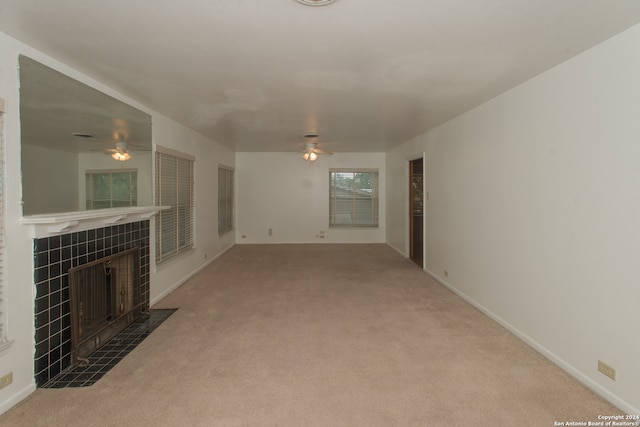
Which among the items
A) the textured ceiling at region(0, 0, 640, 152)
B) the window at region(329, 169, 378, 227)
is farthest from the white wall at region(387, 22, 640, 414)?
the window at region(329, 169, 378, 227)

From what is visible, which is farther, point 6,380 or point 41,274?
point 41,274

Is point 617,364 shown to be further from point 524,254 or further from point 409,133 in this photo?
point 409,133

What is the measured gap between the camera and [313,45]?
2199 mm

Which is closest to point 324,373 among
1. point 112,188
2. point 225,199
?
point 112,188

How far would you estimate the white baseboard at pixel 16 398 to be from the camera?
2.04m

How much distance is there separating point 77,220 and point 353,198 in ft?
22.0

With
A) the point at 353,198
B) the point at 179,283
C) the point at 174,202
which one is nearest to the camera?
the point at 174,202

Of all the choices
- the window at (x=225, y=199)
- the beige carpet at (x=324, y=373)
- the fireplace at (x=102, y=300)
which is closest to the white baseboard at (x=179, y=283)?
the beige carpet at (x=324, y=373)

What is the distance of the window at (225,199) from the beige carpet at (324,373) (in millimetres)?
3079

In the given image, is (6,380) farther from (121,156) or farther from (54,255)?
(121,156)

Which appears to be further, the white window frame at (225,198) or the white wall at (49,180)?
the white window frame at (225,198)

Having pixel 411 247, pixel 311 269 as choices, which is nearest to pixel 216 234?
pixel 311 269

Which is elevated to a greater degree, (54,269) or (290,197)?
(290,197)

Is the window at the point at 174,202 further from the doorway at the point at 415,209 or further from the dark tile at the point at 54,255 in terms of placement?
the doorway at the point at 415,209
